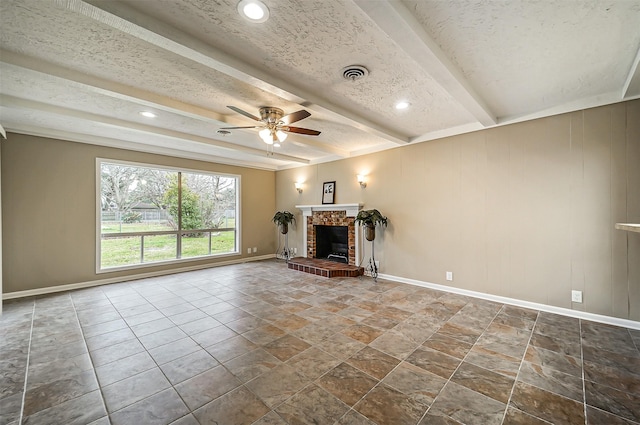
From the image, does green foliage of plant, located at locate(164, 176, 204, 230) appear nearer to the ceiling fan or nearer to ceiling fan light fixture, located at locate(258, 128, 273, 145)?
the ceiling fan

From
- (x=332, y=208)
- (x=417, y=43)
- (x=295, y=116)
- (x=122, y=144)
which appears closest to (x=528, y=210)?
(x=417, y=43)

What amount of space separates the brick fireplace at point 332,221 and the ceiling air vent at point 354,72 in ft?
10.5

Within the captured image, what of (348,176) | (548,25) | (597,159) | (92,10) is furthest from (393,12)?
(348,176)

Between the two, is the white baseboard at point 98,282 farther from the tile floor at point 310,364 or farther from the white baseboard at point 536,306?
the white baseboard at point 536,306

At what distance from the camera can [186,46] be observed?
6.39 feet

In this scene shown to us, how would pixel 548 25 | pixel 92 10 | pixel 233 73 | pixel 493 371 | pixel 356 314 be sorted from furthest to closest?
pixel 356 314, pixel 233 73, pixel 493 371, pixel 548 25, pixel 92 10

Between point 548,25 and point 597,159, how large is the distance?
2.13m

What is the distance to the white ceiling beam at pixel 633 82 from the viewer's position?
7.59 ft

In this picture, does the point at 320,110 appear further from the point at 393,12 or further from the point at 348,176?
the point at 348,176

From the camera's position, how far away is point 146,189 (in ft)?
18.1

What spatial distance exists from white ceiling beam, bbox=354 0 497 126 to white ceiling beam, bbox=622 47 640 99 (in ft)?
3.95

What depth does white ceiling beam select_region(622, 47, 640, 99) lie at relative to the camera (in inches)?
91.0

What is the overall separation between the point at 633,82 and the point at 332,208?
15.2ft

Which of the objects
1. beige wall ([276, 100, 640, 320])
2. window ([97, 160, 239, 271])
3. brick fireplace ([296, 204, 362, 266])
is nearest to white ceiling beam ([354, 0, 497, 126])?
beige wall ([276, 100, 640, 320])
